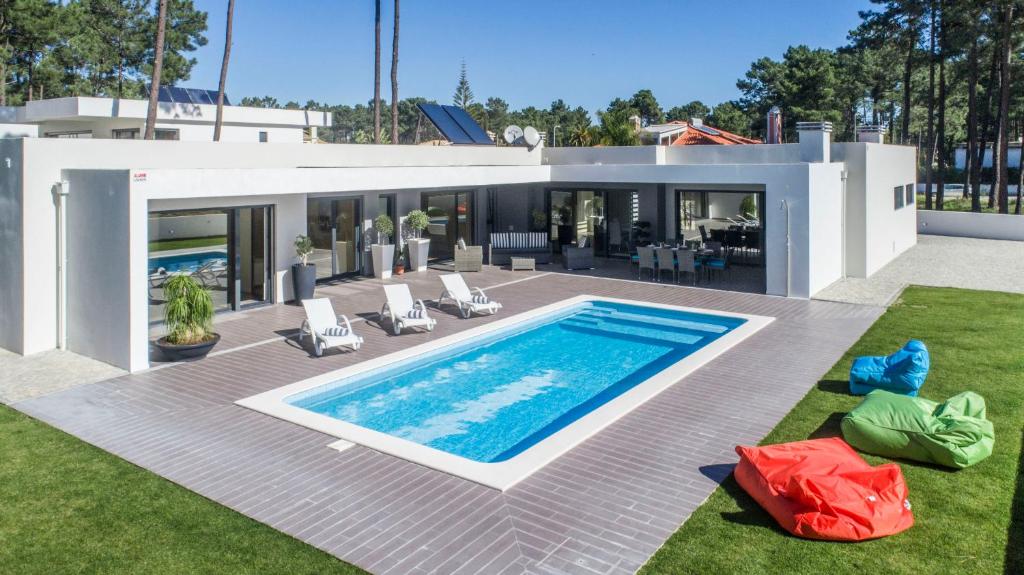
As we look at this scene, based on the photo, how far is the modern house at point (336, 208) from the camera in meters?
12.4

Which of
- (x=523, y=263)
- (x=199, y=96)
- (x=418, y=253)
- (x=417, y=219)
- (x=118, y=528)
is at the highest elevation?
(x=199, y=96)

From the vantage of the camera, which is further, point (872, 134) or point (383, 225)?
point (872, 134)

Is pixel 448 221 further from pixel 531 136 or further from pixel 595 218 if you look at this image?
pixel 595 218

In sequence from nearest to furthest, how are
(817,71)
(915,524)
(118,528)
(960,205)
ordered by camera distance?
(915,524) < (118,528) < (960,205) < (817,71)

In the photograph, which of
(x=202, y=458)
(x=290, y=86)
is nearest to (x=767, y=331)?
(x=202, y=458)

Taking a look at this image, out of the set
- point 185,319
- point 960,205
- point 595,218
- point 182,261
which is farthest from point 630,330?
point 960,205

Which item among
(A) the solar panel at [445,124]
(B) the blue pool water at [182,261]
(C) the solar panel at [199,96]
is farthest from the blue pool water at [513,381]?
(C) the solar panel at [199,96]

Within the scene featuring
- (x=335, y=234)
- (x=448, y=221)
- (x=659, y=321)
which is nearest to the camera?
(x=659, y=321)

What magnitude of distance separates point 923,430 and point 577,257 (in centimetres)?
1455

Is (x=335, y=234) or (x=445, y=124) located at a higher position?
(x=445, y=124)

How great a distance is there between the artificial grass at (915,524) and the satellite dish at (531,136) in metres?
14.4

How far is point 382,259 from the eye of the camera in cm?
2039

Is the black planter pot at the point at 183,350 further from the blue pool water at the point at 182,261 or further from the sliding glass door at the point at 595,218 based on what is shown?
the sliding glass door at the point at 595,218

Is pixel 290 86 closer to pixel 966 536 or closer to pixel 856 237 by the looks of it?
pixel 856 237
